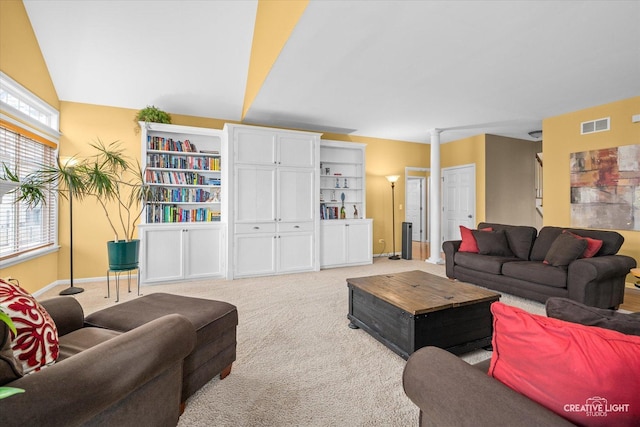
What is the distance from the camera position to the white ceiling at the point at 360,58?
2477 millimetres

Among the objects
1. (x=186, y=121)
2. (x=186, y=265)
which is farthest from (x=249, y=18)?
→ (x=186, y=265)

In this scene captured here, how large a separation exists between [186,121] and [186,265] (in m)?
2.38

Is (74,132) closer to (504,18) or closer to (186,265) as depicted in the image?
(186,265)

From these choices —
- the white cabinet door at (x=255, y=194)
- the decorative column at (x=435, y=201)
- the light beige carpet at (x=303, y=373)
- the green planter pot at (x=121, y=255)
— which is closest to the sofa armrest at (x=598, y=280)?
the light beige carpet at (x=303, y=373)

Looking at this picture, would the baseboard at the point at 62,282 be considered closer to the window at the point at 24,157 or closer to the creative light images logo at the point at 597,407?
the window at the point at 24,157

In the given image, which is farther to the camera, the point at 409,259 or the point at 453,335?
the point at 409,259

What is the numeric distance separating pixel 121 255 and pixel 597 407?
4191 millimetres

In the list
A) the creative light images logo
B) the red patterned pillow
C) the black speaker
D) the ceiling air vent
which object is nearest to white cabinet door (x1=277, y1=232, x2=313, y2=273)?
the black speaker

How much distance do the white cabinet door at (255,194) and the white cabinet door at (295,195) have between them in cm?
13

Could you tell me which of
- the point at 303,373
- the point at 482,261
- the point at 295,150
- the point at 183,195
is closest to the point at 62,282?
the point at 183,195

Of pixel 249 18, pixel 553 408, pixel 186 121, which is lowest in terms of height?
pixel 553 408

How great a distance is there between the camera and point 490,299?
7.41 ft

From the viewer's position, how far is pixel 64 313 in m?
1.64

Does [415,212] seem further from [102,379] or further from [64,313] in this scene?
[102,379]
